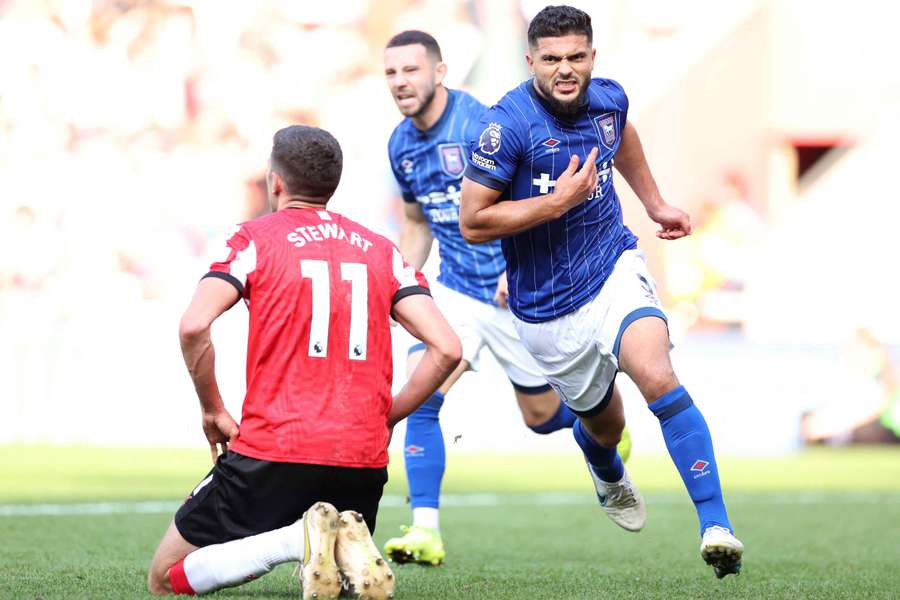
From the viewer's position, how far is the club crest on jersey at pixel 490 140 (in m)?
5.74

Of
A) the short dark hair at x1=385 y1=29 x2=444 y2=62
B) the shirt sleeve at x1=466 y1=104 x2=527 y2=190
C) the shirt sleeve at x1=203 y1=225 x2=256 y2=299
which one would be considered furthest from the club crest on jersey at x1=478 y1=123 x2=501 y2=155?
the short dark hair at x1=385 y1=29 x2=444 y2=62

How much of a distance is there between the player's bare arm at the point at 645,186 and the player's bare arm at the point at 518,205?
648 millimetres

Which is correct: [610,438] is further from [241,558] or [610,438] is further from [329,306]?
[241,558]

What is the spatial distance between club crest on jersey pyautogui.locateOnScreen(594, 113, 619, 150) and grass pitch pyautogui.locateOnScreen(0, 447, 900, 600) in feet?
5.84

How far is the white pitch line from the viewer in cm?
905

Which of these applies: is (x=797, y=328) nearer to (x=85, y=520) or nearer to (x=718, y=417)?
(x=718, y=417)

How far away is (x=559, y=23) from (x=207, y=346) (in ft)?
6.54

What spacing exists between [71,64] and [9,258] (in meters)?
2.69

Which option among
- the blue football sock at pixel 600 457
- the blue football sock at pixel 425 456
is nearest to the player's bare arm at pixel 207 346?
the blue football sock at pixel 425 456

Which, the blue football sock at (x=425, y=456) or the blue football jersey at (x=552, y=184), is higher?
the blue football jersey at (x=552, y=184)

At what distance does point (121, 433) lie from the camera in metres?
16.8

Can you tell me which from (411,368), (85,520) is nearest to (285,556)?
(411,368)

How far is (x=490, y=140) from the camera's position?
5.75 metres

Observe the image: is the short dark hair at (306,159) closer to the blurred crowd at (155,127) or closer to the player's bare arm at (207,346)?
the player's bare arm at (207,346)
